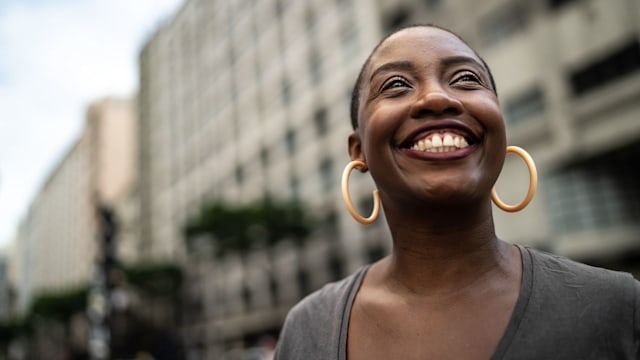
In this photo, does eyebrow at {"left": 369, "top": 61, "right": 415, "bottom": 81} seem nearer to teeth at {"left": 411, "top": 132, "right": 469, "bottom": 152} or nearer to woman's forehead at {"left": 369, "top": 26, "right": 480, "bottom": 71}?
woman's forehead at {"left": 369, "top": 26, "right": 480, "bottom": 71}

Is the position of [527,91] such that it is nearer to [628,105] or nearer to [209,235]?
[628,105]

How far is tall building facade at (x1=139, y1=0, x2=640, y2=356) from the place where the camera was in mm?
18141

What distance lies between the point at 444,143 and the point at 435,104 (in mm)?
88

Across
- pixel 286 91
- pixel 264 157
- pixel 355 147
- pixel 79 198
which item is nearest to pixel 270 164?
pixel 264 157

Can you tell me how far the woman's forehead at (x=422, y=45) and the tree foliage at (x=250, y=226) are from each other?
1116 inches

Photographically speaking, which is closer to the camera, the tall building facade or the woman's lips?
the woman's lips

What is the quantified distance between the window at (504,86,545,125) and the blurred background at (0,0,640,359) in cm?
6

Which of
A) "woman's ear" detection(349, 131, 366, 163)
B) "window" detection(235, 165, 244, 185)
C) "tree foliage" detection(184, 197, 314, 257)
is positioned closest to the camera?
"woman's ear" detection(349, 131, 366, 163)

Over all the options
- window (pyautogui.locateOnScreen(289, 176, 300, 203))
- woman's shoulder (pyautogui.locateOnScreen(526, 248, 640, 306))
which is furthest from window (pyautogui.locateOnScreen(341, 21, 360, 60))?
woman's shoulder (pyautogui.locateOnScreen(526, 248, 640, 306))

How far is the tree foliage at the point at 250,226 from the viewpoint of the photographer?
2966cm

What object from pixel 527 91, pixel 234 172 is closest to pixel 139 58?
pixel 234 172

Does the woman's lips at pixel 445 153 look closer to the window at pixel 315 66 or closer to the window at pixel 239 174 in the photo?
the window at pixel 315 66

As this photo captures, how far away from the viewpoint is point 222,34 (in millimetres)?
44688

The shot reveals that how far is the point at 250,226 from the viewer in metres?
29.8
